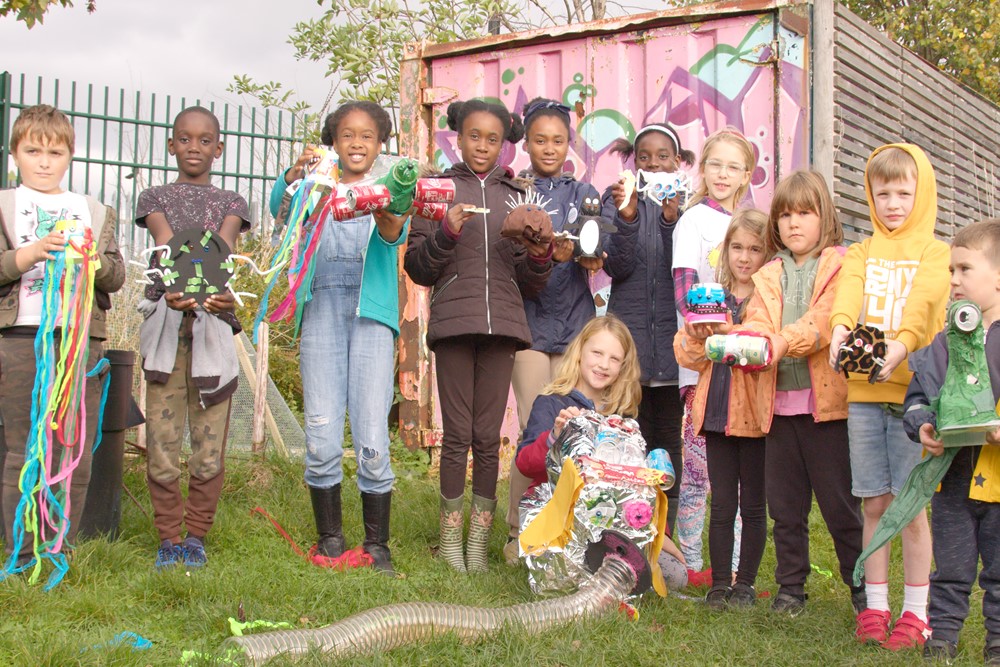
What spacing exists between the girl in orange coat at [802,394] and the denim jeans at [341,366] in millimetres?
1457

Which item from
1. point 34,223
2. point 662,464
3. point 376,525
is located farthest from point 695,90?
point 34,223

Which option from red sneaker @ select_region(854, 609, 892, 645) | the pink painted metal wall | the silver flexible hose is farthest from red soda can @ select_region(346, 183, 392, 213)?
the pink painted metal wall

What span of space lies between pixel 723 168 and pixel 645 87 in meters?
1.79

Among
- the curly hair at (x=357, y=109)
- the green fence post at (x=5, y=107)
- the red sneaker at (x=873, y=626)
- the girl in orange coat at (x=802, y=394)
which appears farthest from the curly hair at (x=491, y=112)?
the green fence post at (x=5, y=107)

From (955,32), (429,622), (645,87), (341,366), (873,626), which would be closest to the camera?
(429,622)

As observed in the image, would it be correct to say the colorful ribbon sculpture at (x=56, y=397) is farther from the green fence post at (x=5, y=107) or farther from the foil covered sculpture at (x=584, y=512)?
the green fence post at (x=5, y=107)

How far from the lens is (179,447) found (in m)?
3.83

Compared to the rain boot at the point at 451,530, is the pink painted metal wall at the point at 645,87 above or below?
above

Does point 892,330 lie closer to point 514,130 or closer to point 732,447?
point 732,447

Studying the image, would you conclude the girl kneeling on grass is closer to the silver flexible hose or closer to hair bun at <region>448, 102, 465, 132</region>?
the silver flexible hose

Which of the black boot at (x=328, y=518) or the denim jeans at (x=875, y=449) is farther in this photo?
the black boot at (x=328, y=518)

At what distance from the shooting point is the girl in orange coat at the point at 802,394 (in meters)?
3.43

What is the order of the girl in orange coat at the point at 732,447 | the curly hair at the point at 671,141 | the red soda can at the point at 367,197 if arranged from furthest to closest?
the curly hair at the point at 671,141
the girl in orange coat at the point at 732,447
the red soda can at the point at 367,197

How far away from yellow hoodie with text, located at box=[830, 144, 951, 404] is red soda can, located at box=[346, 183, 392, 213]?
160cm
